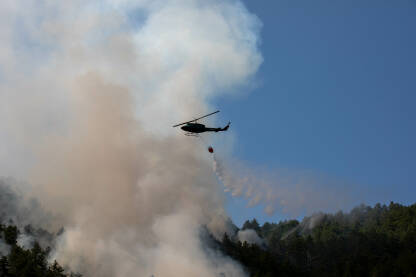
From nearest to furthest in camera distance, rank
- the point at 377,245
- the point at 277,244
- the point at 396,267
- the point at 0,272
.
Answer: the point at 0,272, the point at 396,267, the point at 377,245, the point at 277,244

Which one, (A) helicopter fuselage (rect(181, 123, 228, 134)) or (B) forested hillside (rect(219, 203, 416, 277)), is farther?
(B) forested hillside (rect(219, 203, 416, 277))

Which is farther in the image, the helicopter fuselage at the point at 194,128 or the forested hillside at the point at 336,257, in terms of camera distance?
the forested hillside at the point at 336,257

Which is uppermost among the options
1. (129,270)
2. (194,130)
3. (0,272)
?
(194,130)

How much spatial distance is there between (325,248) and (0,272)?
337ft

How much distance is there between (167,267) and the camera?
129m

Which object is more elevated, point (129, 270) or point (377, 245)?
point (377, 245)

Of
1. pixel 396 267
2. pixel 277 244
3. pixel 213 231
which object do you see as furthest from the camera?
pixel 277 244

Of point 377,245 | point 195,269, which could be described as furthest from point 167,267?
point 377,245

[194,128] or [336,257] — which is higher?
[194,128]

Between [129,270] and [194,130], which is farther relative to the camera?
[129,270]

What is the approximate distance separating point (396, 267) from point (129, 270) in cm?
6435

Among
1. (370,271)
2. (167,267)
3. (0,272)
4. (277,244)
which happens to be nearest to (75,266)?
(167,267)

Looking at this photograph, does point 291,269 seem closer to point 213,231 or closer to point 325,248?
point 325,248

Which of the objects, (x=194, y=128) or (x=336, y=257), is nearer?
(x=194, y=128)
